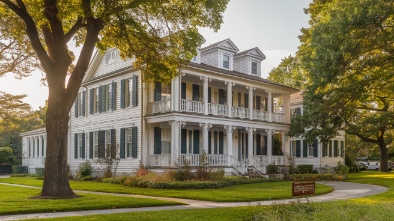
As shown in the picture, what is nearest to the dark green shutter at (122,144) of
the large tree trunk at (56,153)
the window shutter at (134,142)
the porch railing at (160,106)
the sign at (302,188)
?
the window shutter at (134,142)

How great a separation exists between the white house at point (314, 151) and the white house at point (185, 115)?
25.7 ft

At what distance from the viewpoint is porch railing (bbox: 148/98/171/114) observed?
28.0 meters

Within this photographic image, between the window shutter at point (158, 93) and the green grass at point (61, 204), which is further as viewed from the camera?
the window shutter at point (158, 93)

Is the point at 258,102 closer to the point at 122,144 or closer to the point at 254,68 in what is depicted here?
the point at 254,68

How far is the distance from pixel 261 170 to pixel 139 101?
→ 10188 mm

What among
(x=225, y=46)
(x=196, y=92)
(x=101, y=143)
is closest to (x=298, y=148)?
(x=225, y=46)

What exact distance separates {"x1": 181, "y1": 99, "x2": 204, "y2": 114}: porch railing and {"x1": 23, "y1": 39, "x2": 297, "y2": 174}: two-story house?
0.21 feet

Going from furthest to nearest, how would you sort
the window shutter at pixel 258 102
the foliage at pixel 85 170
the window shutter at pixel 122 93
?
the window shutter at pixel 258 102
the foliage at pixel 85 170
the window shutter at pixel 122 93

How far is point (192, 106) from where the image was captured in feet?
93.6

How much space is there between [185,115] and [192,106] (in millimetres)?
1248

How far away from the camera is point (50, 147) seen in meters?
17.1

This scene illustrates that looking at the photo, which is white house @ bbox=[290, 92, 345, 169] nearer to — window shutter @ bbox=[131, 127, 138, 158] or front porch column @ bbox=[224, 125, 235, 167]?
front porch column @ bbox=[224, 125, 235, 167]

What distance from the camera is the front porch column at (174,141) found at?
88.6 ft

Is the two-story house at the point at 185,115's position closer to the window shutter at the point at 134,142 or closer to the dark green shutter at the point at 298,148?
the window shutter at the point at 134,142
